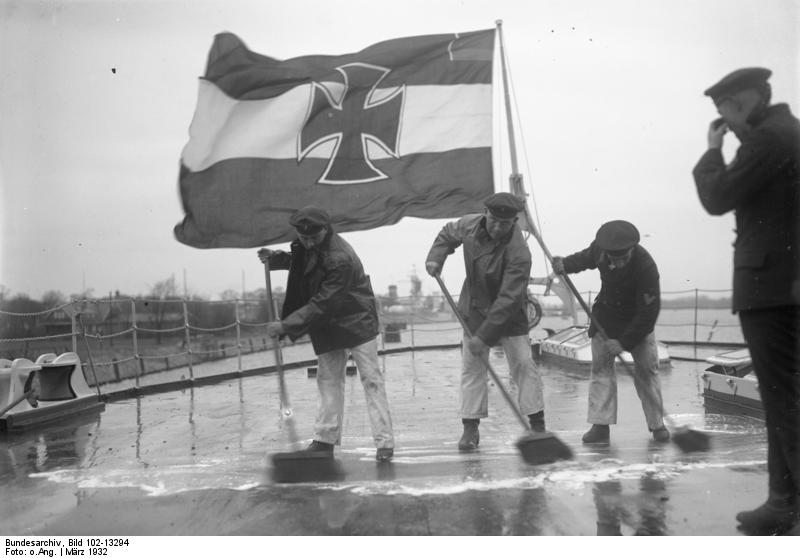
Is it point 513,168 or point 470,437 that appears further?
point 513,168

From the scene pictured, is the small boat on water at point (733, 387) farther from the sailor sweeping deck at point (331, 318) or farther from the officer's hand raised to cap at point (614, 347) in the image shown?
the sailor sweeping deck at point (331, 318)

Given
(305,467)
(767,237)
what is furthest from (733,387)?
(305,467)

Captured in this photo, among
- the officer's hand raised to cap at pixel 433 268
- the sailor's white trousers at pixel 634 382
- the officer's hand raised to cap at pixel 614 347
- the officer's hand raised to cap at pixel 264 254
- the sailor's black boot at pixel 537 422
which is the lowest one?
the sailor's black boot at pixel 537 422

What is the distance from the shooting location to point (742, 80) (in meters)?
2.44

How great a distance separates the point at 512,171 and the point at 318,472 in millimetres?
3378

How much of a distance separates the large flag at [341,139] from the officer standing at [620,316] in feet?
7.33

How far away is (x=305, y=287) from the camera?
13.1ft

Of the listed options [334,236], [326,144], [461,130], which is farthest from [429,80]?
[334,236]

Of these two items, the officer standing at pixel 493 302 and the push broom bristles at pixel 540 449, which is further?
the officer standing at pixel 493 302

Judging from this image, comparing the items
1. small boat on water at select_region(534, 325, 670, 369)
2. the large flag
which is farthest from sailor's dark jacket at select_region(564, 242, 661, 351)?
small boat on water at select_region(534, 325, 670, 369)

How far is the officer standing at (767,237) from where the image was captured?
237 cm

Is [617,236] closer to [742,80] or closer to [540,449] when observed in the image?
[540,449]

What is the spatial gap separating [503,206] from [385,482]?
1780mm

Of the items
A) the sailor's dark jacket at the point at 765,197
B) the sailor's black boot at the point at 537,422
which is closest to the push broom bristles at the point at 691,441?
the sailor's black boot at the point at 537,422
